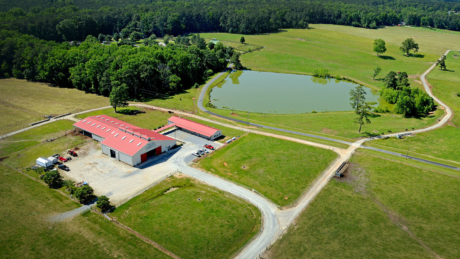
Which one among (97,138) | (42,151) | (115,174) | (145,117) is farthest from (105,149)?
(145,117)

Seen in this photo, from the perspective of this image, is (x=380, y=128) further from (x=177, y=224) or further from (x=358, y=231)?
(x=177, y=224)

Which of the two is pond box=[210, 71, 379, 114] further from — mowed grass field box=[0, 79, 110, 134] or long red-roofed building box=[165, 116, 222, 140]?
mowed grass field box=[0, 79, 110, 134]

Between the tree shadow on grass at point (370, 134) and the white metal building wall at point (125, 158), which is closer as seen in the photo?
the white metal building wall at point (125, 158)

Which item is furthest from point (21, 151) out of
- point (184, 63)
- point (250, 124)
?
point (184, 63)

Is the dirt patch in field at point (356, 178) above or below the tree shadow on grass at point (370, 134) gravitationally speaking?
below

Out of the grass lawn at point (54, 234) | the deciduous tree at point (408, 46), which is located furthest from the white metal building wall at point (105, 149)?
the deciduous tree at point (408, 46)

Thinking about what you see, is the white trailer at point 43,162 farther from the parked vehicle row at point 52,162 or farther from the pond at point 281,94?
the pond at point 281,94
